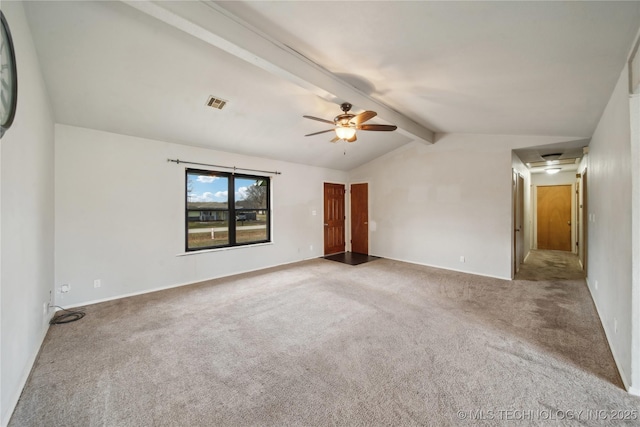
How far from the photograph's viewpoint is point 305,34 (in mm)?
2125

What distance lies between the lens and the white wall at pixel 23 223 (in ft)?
5.37

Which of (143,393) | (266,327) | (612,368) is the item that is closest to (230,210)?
(266,327)

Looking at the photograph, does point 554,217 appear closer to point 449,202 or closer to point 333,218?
point 449,202

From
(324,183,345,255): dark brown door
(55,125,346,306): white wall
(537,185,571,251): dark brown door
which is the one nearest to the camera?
(55,125,346,306): white wall

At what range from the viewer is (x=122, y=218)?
3686mm

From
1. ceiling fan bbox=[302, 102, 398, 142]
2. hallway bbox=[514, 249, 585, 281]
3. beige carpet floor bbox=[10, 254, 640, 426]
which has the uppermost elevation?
ceiling fan bbox=[302, 102, 398, 142]

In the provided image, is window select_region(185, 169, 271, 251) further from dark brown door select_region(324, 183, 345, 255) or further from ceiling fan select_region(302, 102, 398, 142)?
ceiling fan select_region(302, 102, 398, 142)

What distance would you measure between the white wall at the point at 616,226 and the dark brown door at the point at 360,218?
4.34 metres

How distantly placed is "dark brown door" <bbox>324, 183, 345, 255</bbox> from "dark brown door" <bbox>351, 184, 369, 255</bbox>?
1.03 feet

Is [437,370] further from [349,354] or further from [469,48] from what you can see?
[469,48]

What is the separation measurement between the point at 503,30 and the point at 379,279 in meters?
3.76

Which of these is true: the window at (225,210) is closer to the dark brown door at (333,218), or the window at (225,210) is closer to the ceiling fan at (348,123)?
the dark brown door at (333,218)

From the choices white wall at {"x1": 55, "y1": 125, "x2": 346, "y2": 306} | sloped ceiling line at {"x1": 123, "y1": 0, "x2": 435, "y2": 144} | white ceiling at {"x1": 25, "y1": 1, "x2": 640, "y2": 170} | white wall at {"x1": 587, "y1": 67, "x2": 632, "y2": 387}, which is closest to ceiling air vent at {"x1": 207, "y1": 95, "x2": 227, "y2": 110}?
white ceiling at {"x1": 25, "y1": 1, "x2": 640, "y2": 170}

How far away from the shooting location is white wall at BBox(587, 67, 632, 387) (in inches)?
76.6
